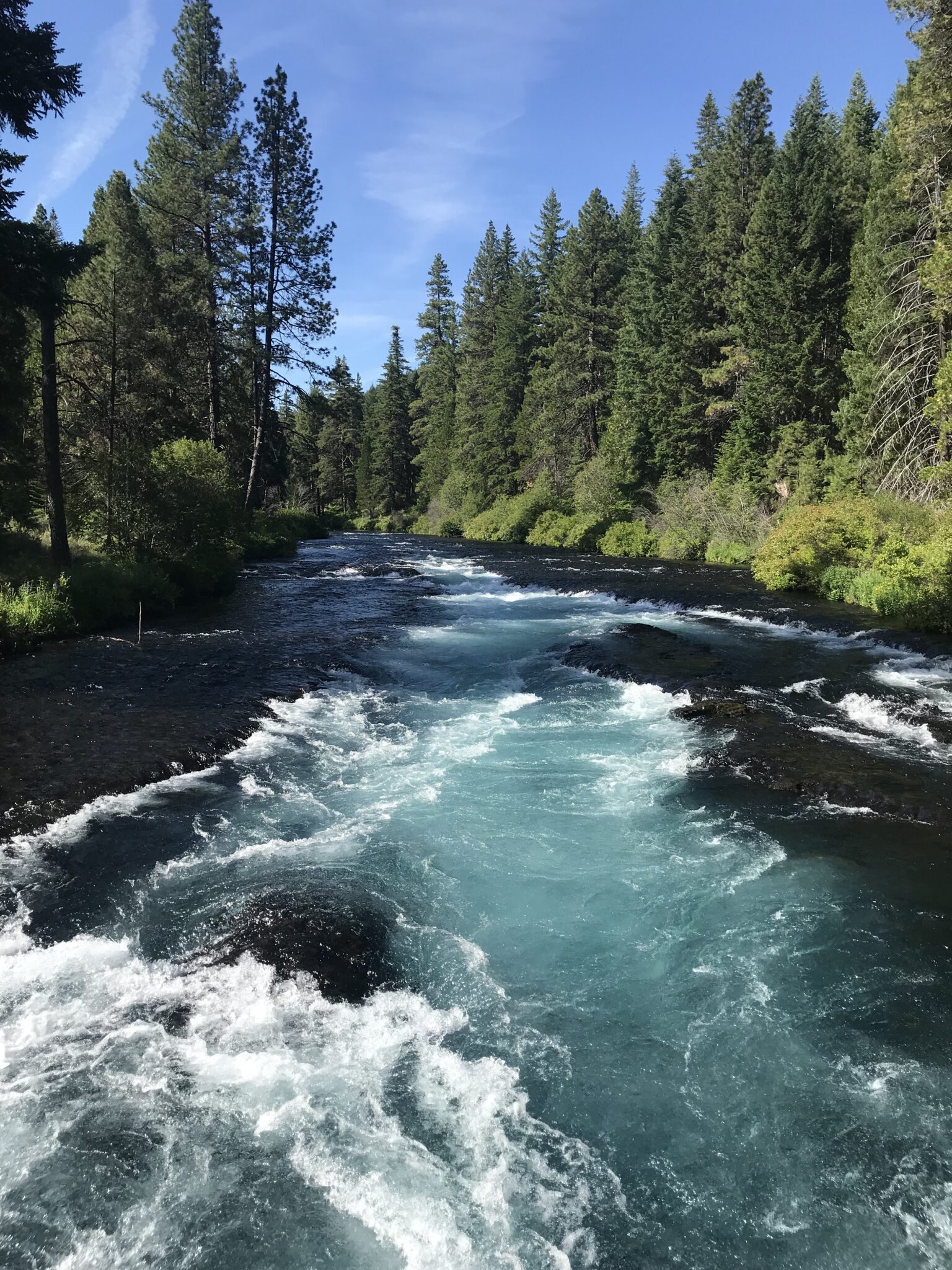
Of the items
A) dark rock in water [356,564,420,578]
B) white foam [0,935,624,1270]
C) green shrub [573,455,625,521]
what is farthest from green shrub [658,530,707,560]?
white foam [0,935,624,1270]

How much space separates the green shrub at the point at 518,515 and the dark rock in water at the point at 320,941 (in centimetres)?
4321

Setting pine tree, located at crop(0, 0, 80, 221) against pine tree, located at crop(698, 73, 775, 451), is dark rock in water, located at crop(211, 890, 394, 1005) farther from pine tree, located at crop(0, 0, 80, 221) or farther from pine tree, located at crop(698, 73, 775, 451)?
pine tree, located at crop(698, 73, 775, 451)

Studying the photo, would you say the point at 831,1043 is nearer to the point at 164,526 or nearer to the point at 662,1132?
the point at 662,1132

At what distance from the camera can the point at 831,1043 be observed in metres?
4.97

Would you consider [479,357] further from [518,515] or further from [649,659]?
[649,659]

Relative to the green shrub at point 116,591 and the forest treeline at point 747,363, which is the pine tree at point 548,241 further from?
the green shrub at point 116,591

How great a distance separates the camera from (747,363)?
121 ft

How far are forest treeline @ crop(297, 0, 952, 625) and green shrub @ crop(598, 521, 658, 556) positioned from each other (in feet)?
0.49

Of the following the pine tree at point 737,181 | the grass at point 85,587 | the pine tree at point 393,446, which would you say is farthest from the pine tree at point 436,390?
the grass at point 85,587

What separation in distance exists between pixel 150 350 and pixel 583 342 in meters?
29.6

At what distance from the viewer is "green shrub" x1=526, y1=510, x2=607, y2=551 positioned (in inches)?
1615

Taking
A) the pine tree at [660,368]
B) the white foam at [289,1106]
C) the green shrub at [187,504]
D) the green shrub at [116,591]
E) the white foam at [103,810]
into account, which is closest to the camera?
the white foam at [289,1106]

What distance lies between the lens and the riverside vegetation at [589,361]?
17.5m

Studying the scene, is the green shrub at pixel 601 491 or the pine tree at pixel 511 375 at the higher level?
the pine tree at pixel 511 375
